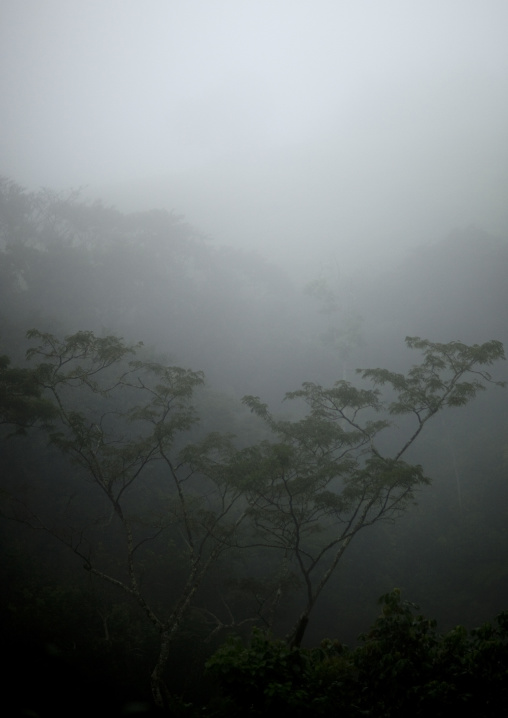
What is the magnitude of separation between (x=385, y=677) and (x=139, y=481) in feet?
56.6

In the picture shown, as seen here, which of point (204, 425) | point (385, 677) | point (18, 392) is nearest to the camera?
point (385, 677)

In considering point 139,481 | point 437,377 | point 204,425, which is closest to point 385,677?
point 437,377

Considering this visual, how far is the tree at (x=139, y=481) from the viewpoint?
12.5 metres

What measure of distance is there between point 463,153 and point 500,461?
80.5 m

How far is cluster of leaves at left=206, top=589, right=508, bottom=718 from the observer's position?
174 inches

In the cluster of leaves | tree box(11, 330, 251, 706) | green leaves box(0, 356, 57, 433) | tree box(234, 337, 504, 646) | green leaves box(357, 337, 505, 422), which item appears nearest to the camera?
the cluster of leaves

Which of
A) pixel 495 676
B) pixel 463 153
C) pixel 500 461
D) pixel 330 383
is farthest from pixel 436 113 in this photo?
pixel 495 676

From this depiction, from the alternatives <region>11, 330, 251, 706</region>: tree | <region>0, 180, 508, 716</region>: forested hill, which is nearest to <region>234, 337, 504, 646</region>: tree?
<region>0, 180, 508, 716</region>: forested hill

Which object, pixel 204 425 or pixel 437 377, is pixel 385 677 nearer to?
pixel 437 377

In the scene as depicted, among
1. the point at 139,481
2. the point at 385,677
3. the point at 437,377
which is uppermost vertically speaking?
the point at 437,377

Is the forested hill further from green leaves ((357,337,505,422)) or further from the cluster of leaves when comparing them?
the cluster of leaves

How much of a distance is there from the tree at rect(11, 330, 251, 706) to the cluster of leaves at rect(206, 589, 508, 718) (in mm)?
6127

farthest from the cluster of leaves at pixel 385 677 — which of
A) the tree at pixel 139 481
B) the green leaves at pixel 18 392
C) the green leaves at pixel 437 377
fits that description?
the green leaves at pixel 18 392

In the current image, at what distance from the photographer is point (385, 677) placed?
4812 mm
